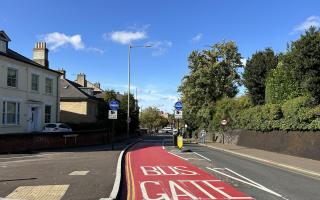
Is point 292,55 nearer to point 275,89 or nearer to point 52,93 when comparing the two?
point 275,89

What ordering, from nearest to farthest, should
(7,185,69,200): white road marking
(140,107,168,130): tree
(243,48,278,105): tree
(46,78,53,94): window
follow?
(7,185,69,200): white road marking
(243,48,278,105): tree
(46,78,53,94): window
(140,107,168,130): tree

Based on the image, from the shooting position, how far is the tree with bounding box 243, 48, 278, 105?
44719 millimetres

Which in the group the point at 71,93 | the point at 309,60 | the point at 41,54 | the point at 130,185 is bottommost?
the point at 130,185

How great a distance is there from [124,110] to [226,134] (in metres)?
17.8

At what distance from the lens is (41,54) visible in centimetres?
5188

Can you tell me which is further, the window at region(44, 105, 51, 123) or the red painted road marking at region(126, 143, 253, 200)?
the window at region(44, 105, 51, 123)

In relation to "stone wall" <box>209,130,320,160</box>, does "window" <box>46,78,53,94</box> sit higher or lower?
higher

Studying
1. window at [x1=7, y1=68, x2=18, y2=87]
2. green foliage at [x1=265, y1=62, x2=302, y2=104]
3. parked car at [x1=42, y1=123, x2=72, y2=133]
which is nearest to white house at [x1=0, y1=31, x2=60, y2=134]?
window at [x1=7, y1=68, x2=18, y2=87]

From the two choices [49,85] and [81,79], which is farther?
[81,79]

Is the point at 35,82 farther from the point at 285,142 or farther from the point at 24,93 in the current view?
the point at 285,142

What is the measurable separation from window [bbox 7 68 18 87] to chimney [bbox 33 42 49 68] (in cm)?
1122

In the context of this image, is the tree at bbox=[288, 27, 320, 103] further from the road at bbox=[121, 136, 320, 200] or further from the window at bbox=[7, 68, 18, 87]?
the window at bbox=[7, 68, 18, 87]

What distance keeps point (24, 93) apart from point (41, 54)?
11.0 meters

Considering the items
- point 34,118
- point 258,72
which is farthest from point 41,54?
point 258,72
